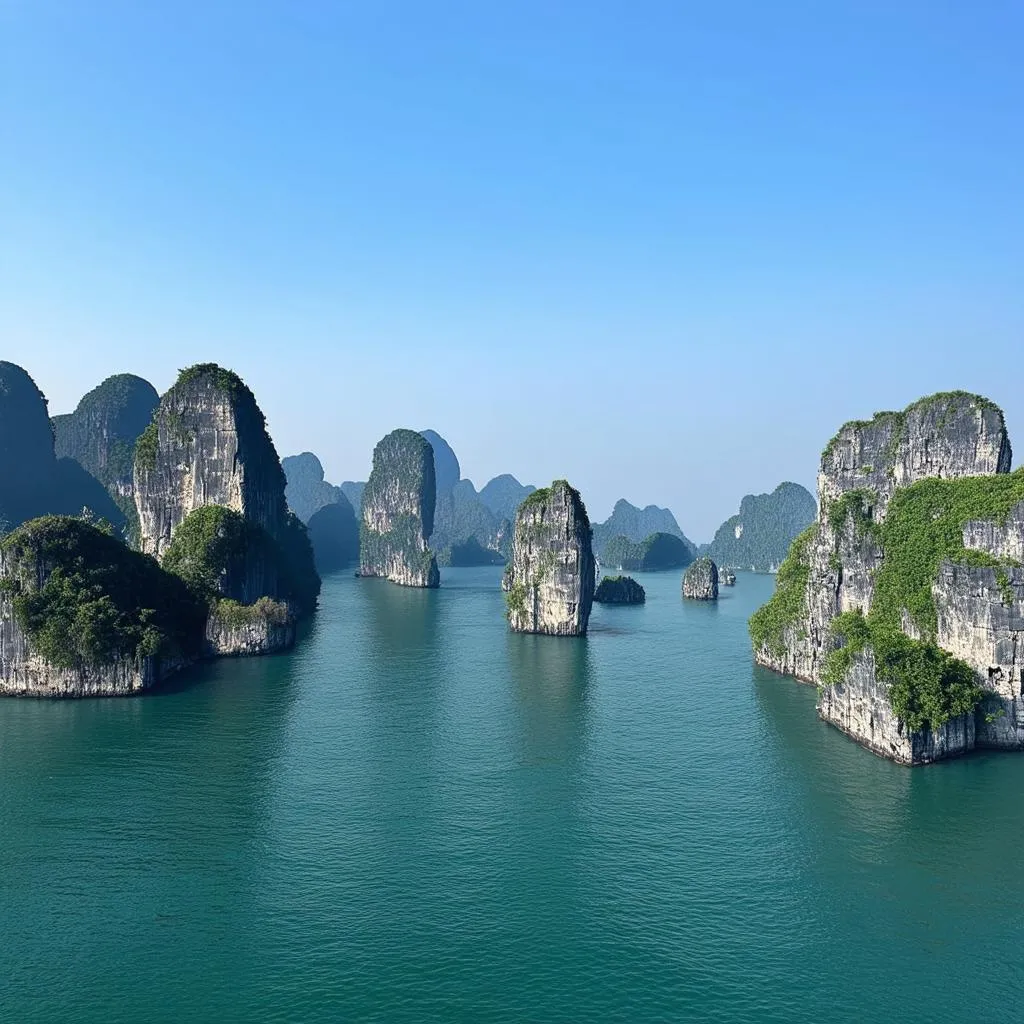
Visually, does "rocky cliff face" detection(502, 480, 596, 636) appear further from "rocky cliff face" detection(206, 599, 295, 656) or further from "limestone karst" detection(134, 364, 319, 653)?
"rocky cliff face" detection(206, 599, 295, 656)

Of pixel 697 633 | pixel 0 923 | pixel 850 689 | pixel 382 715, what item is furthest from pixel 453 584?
pixel 0 923

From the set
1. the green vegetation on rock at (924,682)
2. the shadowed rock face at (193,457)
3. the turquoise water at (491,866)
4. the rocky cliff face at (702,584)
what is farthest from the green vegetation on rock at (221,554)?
the rocky cliff face at (702,584)

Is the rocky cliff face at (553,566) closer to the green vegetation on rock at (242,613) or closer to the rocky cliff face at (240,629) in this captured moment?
the green vegetation on rock at (242,613)

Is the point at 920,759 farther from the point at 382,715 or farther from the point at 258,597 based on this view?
the point at 258,597

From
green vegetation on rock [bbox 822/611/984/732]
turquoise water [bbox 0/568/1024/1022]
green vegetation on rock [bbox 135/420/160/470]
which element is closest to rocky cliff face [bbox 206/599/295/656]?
turquoise water [bbox 0/568/1024/1022]

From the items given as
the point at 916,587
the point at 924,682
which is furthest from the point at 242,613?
the point at 924,682

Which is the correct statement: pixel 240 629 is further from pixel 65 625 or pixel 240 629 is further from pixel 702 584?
pixel 702 584
